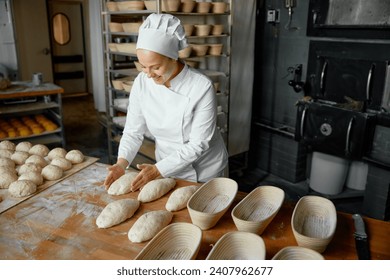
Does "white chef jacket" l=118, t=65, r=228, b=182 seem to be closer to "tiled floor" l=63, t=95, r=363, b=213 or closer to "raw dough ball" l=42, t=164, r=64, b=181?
"raw dough ball" l=42, t=164, r=64, b=181

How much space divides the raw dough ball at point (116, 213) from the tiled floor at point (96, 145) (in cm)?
238

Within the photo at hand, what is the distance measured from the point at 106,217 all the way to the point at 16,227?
344mm

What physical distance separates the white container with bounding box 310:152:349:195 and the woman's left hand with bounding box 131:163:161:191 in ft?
7.57

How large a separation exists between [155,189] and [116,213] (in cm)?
24

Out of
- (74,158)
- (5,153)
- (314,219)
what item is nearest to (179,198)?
(314,219)

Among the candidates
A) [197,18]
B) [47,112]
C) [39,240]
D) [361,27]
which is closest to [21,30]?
[47,112]

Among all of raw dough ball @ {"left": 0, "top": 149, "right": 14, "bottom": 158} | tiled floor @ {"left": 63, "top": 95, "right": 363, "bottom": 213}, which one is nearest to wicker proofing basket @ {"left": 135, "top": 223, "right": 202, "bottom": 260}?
raw dough ball @ {"left": 0, "top": 149, "right": 14, "bottom": 158}

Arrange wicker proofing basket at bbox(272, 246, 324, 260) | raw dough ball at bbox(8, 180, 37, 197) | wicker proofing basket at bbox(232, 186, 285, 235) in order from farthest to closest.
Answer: raw dough ball at bbox(8, 180, 37, 197)
wicker proofing basket at bbox(232, 186, 285, 235)
wicker proofing basket at bbox(272, 246, 324, 260)

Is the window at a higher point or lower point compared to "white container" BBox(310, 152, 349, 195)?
higher

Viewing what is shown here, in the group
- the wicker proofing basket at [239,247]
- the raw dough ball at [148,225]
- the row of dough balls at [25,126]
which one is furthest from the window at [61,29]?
the wicker proofing basket at [239,247]

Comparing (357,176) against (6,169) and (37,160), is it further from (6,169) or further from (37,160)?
(6,169)

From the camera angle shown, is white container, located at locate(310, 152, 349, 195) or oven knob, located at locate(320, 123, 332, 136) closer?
oven knob, located at locate(320, 123, 332, 136)

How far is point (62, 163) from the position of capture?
180 cm

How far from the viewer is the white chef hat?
1627mm
